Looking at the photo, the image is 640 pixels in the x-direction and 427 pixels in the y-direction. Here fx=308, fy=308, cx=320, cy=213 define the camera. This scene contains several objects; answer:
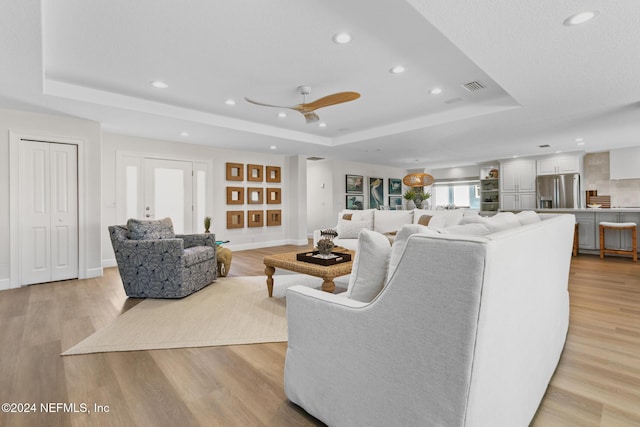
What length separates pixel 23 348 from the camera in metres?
2.28

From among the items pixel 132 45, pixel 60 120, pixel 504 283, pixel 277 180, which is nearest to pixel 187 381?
pixel 504 283

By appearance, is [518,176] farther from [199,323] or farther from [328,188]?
[199,323]

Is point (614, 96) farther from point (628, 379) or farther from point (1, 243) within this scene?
point (1, 243)

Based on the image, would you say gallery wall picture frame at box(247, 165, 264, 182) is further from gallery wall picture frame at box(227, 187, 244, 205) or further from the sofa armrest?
the sofa armrest

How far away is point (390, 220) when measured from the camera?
5379 mm

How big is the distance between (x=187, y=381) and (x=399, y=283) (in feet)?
5.03

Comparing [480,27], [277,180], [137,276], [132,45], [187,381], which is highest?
[132,45]

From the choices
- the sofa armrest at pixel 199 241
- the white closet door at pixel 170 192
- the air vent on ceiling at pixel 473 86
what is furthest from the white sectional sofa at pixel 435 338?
the white closet door at pixel 170 192

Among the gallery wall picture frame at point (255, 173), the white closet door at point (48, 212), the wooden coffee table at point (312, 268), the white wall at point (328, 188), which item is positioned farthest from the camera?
the white wall at point (328, 188)

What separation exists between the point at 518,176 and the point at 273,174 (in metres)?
6.76

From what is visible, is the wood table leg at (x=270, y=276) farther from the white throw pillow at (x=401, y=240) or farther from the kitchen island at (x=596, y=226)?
the kitchen island at (x=596, y=226)

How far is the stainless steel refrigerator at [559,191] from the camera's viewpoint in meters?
7.63

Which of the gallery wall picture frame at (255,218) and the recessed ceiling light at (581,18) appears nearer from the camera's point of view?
the recessed ceiling light at (581,18)

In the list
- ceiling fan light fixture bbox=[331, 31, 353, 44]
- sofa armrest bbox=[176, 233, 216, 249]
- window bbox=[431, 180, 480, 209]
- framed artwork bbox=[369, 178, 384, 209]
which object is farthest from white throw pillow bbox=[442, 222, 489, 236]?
window bbox=[431, 180, 480, 209]
